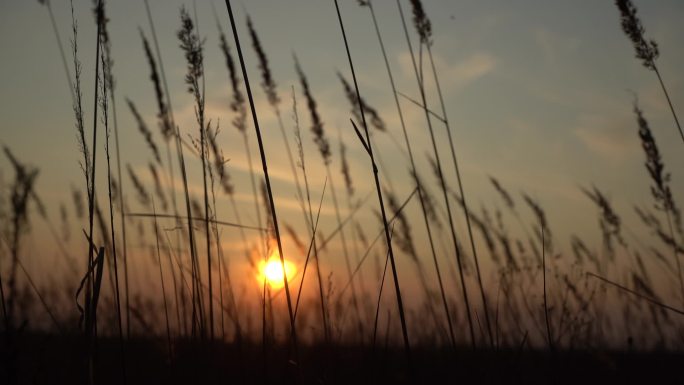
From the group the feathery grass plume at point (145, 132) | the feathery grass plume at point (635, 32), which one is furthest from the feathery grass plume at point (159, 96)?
the feathery grass plume at point (635, 32)

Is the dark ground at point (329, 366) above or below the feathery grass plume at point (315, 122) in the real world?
below

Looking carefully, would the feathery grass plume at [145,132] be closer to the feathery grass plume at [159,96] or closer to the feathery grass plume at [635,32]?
the feathery grass plume at [159,96]

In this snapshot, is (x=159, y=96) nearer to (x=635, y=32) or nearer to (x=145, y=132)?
(x=145, y=132)

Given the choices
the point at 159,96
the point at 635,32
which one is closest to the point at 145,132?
the point at 159,96

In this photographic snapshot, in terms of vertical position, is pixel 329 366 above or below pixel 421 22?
below

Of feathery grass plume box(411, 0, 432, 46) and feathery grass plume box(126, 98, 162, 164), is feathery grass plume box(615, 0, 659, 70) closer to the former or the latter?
feathery grass plume box(411, 0, 432, 46)

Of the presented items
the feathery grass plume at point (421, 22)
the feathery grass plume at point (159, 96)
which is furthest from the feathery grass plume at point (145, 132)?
the feathery grass plume at point (421, 22)

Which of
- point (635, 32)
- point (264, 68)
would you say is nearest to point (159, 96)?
point (264, 68)

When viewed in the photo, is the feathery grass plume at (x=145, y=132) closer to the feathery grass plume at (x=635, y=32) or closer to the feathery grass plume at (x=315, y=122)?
the feathery grass plume at (x=315, y=122)

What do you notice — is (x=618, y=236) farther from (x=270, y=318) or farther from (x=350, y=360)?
(x=270, y=318)

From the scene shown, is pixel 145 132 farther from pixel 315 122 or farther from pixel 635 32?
pixel 635 32

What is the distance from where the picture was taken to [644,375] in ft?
9.36

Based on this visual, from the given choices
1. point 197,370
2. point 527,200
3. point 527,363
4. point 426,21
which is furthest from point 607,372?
point 197,370

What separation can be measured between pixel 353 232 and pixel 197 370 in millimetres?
2305
